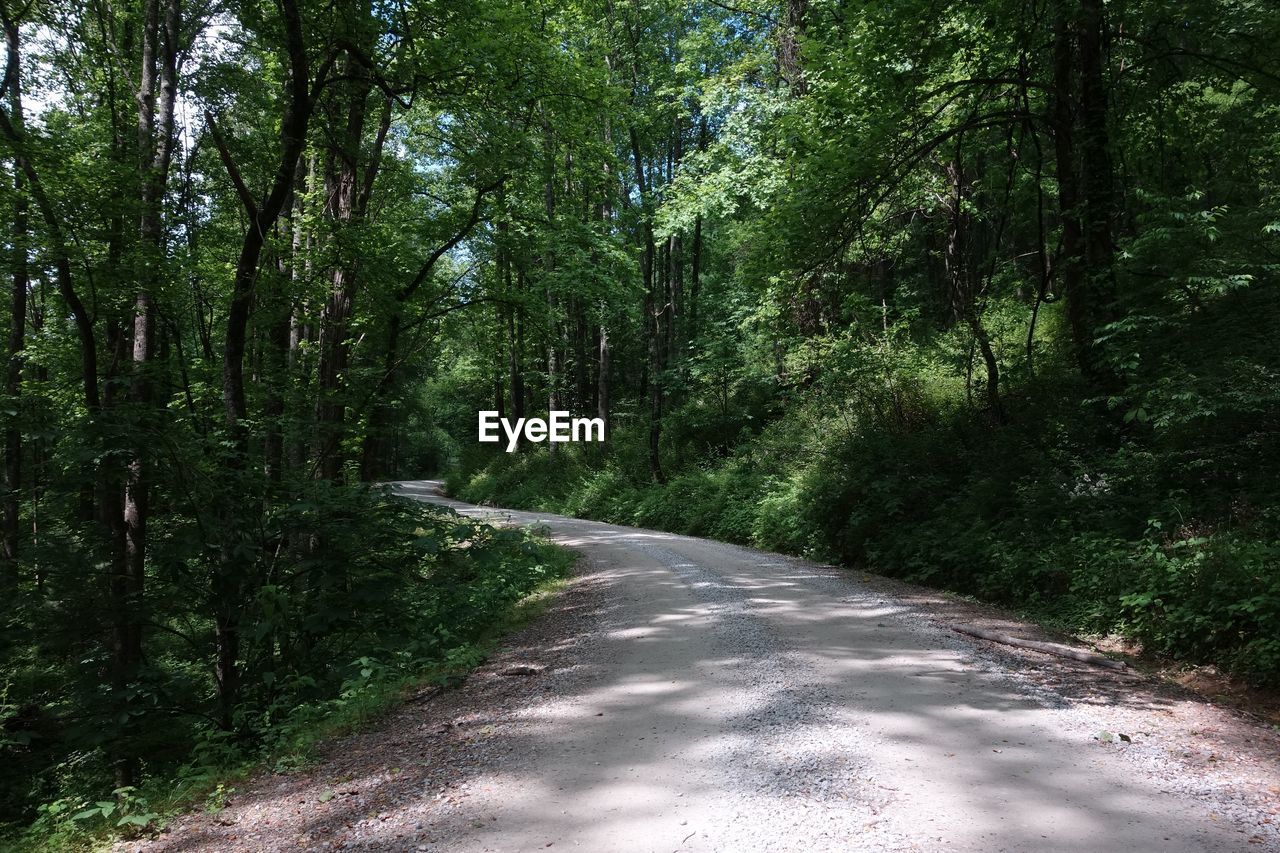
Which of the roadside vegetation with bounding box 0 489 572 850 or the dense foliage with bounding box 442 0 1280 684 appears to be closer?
the roadside vegetation with bounding box 0 489 572 850

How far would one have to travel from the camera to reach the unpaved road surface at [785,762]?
329 cm

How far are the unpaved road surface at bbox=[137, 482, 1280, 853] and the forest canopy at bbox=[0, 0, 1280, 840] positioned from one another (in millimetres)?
1133

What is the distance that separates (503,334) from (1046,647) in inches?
586

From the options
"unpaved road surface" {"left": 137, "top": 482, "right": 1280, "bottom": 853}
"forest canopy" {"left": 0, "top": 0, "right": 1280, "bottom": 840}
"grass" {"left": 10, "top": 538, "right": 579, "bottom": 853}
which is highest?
"forest canopy" {"left": 0, "top": 0, "right": 1280, "bottom": 840}

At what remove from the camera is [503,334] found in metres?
18.5

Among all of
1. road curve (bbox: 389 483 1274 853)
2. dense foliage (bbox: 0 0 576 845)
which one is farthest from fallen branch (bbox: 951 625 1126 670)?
dense foliage (bbox: 0 0 576 845)

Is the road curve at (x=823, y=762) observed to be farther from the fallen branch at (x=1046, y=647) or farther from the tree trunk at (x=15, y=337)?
the tree trunk at (x=15, y=337)

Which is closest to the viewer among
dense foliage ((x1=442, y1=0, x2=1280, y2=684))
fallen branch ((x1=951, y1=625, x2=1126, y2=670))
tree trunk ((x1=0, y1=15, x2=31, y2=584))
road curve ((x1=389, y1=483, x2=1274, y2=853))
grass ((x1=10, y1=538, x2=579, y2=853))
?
road curve ((x1=389, y1=483, x2=1274, y2=853))

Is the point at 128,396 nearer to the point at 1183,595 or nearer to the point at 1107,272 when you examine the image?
the point at 1183,595

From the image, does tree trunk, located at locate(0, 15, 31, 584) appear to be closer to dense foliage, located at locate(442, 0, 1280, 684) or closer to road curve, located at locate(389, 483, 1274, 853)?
road curve, located at locate(389, 483, 1274, 853)

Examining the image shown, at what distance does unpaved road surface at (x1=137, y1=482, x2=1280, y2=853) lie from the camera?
129 inches

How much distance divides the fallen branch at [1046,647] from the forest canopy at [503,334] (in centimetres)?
59

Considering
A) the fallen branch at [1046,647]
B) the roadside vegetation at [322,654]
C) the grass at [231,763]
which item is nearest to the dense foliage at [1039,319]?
the fallen branch at [1046,647]

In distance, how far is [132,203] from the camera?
29.8 feet
